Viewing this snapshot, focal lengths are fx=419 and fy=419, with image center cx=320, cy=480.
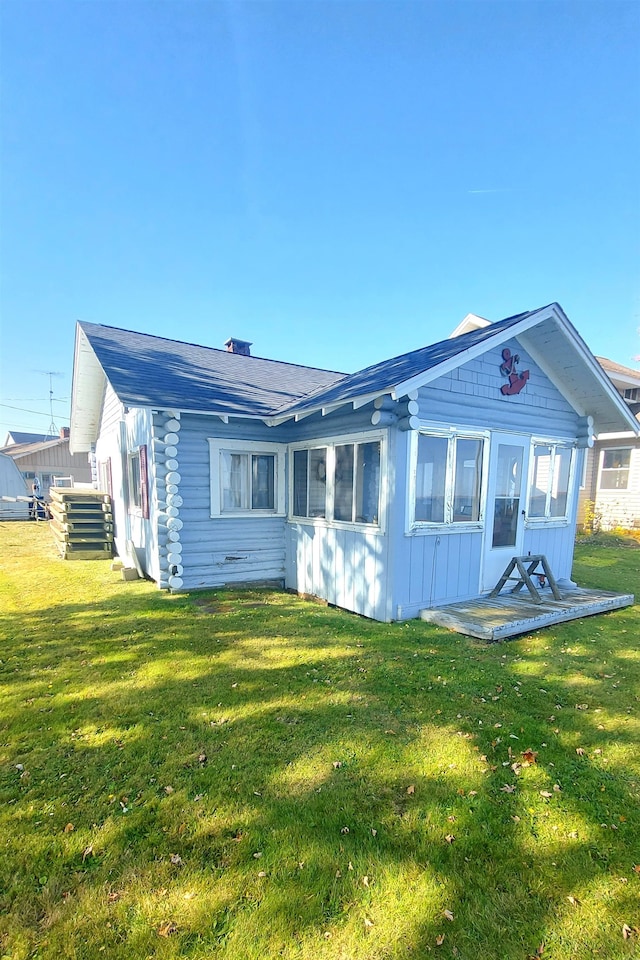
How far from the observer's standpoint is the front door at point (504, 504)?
6.51m

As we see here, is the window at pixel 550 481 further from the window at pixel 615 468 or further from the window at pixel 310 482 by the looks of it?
the window at pixel 615 468

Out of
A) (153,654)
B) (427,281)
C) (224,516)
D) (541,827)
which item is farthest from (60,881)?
(427,281)

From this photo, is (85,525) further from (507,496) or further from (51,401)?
(51,401)

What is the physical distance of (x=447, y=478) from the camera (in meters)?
6.00

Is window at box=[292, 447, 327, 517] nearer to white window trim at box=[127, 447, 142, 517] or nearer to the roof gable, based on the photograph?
the roof gable

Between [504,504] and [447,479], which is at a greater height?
[447,479]

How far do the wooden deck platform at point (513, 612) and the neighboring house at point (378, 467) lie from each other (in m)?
0.33

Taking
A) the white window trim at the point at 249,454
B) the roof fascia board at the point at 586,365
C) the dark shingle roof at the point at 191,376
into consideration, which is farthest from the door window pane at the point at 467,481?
the dark shingle roof at the point at 191,376

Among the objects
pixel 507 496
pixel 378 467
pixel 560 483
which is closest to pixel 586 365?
pixel 560 483

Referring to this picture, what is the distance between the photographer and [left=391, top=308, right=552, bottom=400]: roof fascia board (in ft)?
16.5

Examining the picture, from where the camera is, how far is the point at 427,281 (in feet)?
56.3

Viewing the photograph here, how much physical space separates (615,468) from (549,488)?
1117 cm

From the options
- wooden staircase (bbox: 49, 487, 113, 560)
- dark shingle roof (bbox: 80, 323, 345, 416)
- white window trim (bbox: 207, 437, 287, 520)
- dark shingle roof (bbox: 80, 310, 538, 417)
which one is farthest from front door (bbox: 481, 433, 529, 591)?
wooden staircase (bbox: 49, 487, 113, 560)

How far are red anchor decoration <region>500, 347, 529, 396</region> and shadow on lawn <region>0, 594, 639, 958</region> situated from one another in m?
3.85
